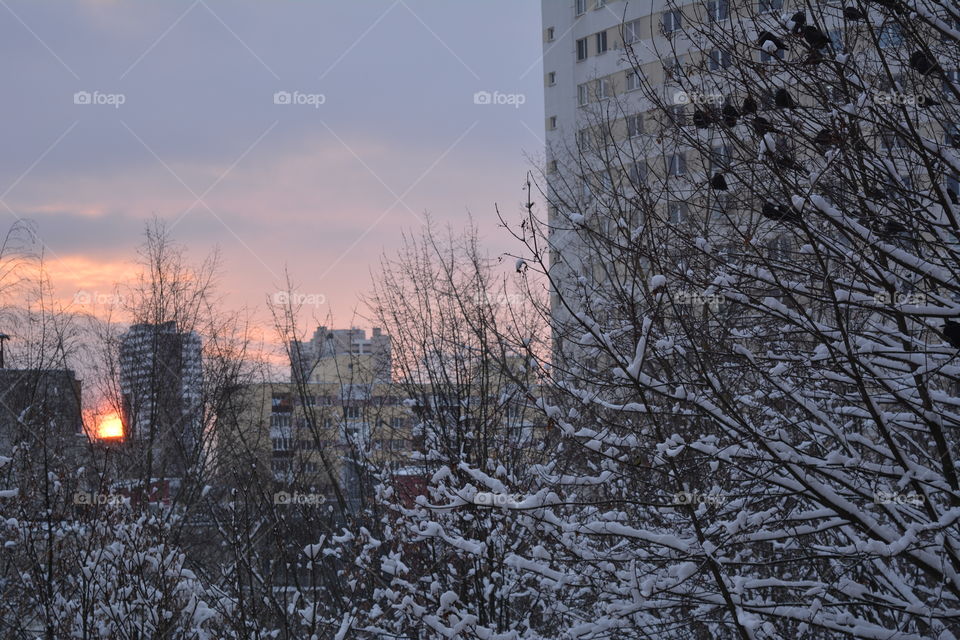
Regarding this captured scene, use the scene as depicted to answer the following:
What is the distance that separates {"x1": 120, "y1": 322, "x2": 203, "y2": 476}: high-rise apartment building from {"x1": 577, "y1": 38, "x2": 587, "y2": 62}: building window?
23.4 metres

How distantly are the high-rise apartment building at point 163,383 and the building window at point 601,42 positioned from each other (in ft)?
76.3

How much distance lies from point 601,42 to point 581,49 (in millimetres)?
1105

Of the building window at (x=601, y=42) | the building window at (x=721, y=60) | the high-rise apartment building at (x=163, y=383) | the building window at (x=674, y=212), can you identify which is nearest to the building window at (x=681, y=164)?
the building window at (x=674, y=212)

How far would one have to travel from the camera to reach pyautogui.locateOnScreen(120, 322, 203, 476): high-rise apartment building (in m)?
22.6

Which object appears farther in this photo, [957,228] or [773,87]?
[773,87]

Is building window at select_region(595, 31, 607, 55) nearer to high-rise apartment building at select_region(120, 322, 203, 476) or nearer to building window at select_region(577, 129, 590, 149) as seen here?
building window at select_region(577, 129, 590, 149)

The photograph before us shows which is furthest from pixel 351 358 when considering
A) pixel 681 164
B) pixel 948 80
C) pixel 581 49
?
pixel 581 49

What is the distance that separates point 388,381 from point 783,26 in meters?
13.0

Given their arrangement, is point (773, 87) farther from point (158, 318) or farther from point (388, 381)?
point (158, 318)

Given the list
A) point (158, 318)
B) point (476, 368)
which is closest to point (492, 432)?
point (476, 368)

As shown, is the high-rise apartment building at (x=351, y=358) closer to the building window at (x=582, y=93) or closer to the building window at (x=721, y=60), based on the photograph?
the building window at (x=721, y=60)

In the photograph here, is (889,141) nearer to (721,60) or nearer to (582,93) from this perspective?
(721,60)

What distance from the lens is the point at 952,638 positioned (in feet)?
15.1

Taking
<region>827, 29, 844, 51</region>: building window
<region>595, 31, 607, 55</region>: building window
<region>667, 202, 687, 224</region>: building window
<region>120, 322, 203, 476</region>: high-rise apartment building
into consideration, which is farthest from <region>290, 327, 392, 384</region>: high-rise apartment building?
<region>595, 31, 607, 55</region>: building window
